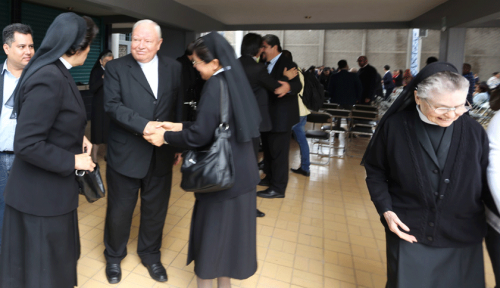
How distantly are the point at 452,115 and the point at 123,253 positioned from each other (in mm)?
2301

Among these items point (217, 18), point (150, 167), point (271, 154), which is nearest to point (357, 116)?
point (271, 154)

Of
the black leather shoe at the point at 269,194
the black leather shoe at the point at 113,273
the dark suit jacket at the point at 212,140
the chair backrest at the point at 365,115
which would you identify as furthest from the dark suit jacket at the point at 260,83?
the chair backrest at the point at 365,115

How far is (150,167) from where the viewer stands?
248 centimetres

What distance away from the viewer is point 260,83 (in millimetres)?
3705

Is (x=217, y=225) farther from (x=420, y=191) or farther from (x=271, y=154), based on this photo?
(x=271, y=154)

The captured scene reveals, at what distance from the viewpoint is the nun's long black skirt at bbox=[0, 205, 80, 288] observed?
171cm

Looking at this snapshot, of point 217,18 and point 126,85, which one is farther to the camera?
point 217,18

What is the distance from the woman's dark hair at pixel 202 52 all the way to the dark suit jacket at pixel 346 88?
6322 millimetres

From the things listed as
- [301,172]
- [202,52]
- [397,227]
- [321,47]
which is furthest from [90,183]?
[321,47]

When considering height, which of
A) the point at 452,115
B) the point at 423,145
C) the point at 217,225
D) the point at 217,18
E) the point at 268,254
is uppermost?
the point at 217,18

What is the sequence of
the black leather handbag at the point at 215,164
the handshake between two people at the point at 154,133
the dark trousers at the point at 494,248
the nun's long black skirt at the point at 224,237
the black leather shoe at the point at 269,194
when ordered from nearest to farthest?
the dark trousers at the point at 494,248 < the black leather handbag at the point at 215,164 < the nun's long black skirt at the point at 224,237 < the handshake between two people at the point at 154,133 < the black leather shoe at the point at 269,194

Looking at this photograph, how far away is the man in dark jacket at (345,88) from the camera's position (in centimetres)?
771

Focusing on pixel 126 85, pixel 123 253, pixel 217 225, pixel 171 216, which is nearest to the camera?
pixel 217 225

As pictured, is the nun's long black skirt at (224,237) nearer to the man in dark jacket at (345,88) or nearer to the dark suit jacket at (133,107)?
the dark suit jacket at (133,107)
